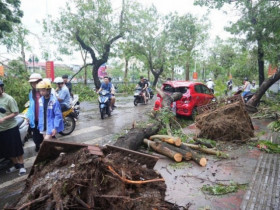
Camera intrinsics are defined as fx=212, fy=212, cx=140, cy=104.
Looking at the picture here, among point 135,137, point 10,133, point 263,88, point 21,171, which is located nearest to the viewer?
point 10,133

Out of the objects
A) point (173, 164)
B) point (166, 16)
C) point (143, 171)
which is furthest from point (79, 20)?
point (143, 171)

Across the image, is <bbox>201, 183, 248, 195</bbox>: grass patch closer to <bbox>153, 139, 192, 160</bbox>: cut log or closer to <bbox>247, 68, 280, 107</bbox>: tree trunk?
<bbox>153, 139, 192, 160</bbox>: cut log

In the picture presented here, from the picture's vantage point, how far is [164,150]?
493 cm

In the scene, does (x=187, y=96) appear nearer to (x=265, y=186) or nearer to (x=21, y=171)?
(x=265, y=186)

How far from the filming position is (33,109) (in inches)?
182

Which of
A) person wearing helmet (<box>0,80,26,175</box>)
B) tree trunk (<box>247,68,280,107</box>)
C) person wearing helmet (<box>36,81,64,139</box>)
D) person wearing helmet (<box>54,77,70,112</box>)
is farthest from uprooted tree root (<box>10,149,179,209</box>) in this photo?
tree trunk (<box>247,68,280,107</box>)

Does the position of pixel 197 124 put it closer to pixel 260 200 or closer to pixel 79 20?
pixel 260 200

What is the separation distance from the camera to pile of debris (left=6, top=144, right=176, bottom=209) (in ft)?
6.46

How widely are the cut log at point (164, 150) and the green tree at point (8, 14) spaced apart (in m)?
10.6

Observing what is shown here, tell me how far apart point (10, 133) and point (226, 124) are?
212 inches

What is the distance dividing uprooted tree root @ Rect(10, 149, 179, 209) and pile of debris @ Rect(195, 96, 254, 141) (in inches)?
163

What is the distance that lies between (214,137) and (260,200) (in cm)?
310

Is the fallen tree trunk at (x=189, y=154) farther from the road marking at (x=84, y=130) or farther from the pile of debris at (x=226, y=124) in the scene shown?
the road marking at (x=84, y=130)

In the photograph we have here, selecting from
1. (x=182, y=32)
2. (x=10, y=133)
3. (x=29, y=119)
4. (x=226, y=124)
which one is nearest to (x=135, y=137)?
(x=29, y=119)
